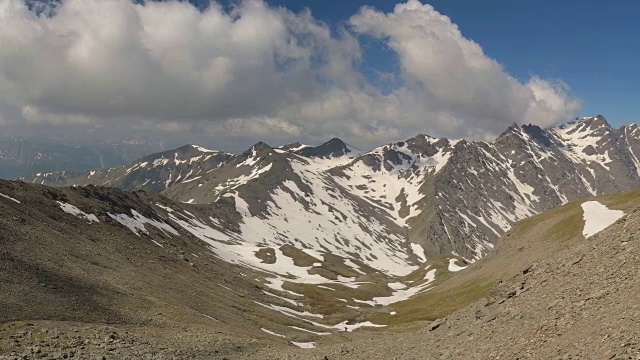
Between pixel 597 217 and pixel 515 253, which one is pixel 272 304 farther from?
pixel 597 217

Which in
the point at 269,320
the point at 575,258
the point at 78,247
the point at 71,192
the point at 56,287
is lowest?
the point at 269,320

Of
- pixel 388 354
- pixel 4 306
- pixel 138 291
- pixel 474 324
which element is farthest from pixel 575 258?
pixel 138 291

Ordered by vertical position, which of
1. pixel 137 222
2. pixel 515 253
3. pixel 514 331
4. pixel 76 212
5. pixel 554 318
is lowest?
pixel 514 331

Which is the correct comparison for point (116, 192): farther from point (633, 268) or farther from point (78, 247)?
point (633, 268)

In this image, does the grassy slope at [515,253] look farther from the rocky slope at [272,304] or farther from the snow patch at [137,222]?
the snow patch at [137,222]

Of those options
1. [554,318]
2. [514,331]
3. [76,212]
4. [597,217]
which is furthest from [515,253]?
A: [76,212]

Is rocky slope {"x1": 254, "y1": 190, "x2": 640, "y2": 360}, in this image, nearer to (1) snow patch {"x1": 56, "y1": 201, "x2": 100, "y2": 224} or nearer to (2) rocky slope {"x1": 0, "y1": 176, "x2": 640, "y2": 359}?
(2) rocky slope {"x1": 0, "y1": 176, "x2": 640, "y2": 359}

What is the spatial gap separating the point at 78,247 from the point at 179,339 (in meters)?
47.7

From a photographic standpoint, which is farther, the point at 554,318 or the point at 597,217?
the point at 597,217

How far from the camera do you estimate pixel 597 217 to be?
86.7 metres

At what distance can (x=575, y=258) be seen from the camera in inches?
1410

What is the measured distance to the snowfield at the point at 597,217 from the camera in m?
81.8

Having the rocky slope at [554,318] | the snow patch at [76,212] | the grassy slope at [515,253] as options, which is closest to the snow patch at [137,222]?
the snow patch at [76,212]

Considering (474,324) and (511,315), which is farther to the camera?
(474,324)
